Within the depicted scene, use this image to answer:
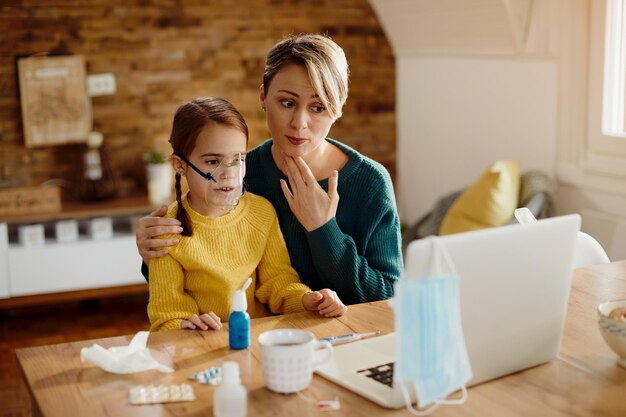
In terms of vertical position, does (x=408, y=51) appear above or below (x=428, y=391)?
above

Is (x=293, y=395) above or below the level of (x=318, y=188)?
below

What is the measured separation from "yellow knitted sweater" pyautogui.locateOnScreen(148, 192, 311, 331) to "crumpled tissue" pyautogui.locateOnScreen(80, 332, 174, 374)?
0.88 ft

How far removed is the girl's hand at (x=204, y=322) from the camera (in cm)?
184

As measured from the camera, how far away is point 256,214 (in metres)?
2.14

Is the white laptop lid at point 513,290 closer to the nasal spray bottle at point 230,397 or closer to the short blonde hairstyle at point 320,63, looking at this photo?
the nasal spray bottle at point 230,397

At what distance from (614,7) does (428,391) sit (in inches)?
104

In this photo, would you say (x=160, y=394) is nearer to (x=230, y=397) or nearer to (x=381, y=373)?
(x=230, y=397)

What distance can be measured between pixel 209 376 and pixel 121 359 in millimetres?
186

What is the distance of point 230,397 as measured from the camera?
1392mm

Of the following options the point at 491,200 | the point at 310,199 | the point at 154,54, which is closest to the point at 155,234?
the point at 310,199

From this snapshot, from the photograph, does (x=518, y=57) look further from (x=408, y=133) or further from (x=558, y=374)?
(x=558, y=374)

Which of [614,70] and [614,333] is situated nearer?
[614,333]

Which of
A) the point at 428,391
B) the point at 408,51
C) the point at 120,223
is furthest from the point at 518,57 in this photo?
the point at 428,391

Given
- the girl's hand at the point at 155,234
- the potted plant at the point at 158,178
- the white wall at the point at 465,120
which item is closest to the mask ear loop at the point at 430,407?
the girl's hand at the point at 155,234
